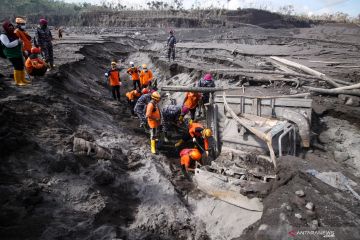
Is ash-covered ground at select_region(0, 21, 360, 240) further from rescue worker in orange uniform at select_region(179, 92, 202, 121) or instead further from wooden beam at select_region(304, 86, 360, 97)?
rescue worker in orange uniform at select_region(179, 92, 202, 121)

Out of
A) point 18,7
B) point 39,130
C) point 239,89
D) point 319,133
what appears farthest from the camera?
point 18,7

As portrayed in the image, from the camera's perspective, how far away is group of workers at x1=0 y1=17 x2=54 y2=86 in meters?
6.80

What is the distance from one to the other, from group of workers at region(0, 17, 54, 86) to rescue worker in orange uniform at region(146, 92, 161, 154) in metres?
Answer: 3.50

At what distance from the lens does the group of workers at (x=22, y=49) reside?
6.80 m

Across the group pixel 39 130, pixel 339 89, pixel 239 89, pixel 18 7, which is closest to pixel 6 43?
pixel 39 130

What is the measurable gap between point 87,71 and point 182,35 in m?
19.2

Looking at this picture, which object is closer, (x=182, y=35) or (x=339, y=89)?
(x=339, y=89)

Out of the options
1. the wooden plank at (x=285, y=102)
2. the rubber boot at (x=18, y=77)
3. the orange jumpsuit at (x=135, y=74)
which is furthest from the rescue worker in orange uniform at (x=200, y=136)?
the orange jumpsuit at (x=135, y=74)

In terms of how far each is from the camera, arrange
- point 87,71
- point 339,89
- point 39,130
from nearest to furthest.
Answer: point 39,130, point 339,89, point 87,71

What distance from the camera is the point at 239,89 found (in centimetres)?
900

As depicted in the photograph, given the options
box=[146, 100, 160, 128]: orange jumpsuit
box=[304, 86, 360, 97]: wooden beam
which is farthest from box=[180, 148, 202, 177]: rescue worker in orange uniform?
box=[304, 86, 360, 97]: wooden beam

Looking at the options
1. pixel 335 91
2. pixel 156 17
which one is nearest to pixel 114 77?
pixel 335 91

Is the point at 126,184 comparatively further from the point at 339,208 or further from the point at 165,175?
the point at 339,208

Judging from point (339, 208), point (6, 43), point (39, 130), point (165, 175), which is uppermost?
point (6, 43)
